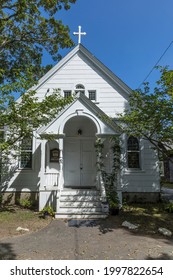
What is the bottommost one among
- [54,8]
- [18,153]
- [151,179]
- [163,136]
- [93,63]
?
[151,179]

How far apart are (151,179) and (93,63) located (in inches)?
284

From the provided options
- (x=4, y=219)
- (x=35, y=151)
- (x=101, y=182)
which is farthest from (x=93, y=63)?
(x=4, y=219)

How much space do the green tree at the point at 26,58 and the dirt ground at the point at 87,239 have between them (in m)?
3.14

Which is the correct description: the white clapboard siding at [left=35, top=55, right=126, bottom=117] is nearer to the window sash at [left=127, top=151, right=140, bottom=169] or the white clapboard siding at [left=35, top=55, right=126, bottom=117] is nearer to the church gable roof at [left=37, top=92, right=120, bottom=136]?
the church gable roof at [left=37, top=92, right=120, bottom=136]

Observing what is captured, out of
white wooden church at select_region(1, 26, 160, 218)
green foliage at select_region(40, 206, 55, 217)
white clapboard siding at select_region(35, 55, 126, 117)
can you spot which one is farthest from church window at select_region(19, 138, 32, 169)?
green foliage at select_region(40, 206, 55, 217)

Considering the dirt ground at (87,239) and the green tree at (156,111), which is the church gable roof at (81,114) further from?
the dirt ground at (87,239)

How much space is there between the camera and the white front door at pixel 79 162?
1018cm

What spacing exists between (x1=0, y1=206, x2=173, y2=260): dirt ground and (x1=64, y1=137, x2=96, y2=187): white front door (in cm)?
279

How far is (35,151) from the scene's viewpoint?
10.5 meters

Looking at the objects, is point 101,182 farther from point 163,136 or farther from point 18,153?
point 18,153

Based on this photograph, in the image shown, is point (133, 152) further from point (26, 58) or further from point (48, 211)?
point (26, 58)

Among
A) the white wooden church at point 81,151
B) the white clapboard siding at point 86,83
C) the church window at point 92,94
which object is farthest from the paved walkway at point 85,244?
the church window at point 92,94

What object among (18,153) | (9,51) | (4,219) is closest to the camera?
(4,219)

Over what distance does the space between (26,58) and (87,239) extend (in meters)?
13.7
